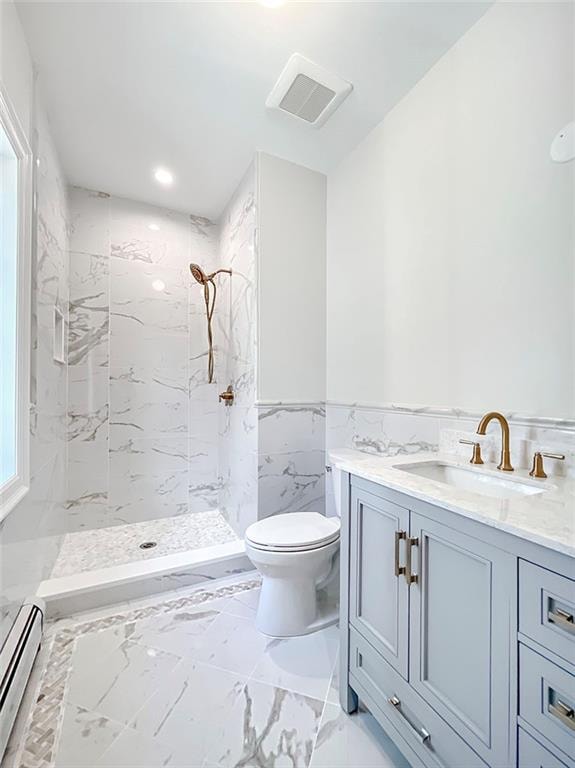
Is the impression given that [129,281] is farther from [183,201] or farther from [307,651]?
[307,651]

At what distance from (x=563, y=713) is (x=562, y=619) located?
0.54 ft

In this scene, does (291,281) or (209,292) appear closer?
(291,281)

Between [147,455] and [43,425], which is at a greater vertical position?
[43,425]

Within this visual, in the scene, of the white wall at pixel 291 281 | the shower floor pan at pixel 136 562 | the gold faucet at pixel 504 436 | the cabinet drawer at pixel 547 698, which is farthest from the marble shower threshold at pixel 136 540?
the cabinet drawer at pixel 547 698

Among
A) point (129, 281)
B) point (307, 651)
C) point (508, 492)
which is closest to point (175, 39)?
point (129, 281)

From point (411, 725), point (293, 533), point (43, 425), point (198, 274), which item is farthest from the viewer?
point (198, 274)

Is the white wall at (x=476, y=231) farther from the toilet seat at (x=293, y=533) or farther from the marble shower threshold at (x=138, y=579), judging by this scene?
the marble shower threshold at (x=138, y=579)

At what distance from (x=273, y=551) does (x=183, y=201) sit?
2.60 metres

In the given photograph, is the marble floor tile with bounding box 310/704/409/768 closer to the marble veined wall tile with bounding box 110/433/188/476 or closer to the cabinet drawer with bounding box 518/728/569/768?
the cabinet drawer with bounding box 518/728/569/768

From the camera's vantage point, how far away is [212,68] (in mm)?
1517

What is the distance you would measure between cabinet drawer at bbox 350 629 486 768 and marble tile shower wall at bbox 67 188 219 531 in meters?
2.02

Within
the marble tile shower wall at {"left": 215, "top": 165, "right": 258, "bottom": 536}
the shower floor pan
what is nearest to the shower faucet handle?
the marble tile shower wall at {"left": 215, "top": 165, "right": 258, "bottom": 536}

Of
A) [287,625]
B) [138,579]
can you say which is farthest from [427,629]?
[138,579]

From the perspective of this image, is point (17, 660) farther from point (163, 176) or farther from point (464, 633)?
point (163, 176)
